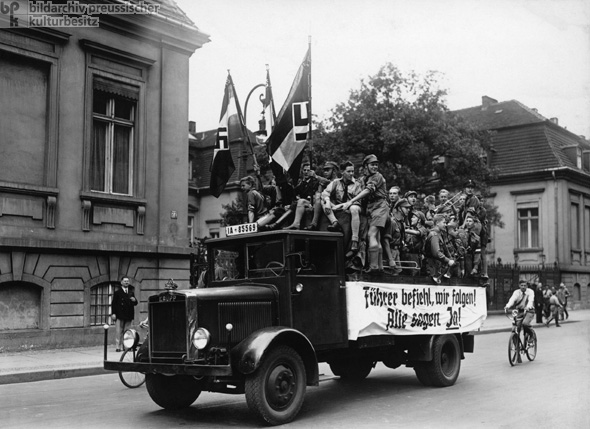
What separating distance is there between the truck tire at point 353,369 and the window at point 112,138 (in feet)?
29.5

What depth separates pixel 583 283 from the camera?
131 feet

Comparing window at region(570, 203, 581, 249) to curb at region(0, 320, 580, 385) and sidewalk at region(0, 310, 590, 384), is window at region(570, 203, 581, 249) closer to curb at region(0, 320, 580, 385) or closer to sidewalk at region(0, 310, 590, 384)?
sidewalk at region(0, 310, 590, 384)

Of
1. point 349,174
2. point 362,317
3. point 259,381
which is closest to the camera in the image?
point 259,381

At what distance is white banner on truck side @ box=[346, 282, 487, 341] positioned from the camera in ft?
29.9

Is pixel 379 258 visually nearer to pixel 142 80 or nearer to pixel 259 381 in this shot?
pixel 259 381

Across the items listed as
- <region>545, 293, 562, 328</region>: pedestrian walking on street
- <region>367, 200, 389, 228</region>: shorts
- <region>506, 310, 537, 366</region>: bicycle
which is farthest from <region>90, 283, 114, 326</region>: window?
<region>545, 293, 562, 328</region>: pedestrian walking on street

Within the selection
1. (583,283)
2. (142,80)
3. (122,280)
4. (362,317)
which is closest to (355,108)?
(142,80)

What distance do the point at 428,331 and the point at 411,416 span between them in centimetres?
263

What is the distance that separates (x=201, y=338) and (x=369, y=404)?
279 centimetres

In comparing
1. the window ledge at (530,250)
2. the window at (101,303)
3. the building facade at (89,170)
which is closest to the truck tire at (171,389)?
the building facade at (89,170)

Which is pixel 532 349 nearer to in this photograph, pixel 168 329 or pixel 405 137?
pixel 168 329

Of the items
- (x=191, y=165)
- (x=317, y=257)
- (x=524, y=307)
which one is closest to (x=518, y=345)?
(x=524, y=307)

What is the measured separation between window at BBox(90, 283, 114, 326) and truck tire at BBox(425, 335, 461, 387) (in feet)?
29.7

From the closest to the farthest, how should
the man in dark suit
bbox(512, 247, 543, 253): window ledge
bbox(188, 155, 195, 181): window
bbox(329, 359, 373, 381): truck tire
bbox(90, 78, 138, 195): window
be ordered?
bbox(329, 359, 373, 381): truck tire → the man in dark suit → bbox(90, 78, 138, 195): window → bbox(512, 247, 543, 253): window ledge → bbox(188, 155, 195, 181): window
